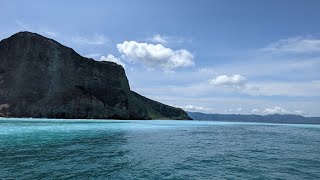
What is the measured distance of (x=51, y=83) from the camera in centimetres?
12700

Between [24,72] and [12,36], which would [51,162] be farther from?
[12,36]

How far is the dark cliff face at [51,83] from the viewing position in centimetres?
12044

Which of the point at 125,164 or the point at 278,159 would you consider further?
the point at 278,159

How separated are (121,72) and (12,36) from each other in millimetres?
51103

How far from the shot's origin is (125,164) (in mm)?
21109

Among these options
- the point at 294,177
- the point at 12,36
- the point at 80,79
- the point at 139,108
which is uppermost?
the point at 12,36

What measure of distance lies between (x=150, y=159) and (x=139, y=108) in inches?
5660

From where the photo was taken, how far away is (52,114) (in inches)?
4811

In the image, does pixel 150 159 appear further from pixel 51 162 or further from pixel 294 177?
pixel 294 177

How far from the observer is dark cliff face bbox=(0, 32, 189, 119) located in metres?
120

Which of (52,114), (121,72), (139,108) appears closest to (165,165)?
(52,114)

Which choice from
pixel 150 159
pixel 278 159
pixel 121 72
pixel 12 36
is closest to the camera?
pixel 150 159

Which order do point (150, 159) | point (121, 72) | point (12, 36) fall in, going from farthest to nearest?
point (121, 72) → point (12, 36) → point (150, 159)

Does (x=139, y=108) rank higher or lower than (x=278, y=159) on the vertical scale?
higher
